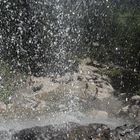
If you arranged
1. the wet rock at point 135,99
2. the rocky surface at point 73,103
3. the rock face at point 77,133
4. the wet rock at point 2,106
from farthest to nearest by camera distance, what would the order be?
the wet rock at point 135,99 < the wet rock at point 2,106 < the rocky surface at point 73,103 < the rock face at point 77,133

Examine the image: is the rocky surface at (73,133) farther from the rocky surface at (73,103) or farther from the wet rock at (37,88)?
the wet rock at (37,88)

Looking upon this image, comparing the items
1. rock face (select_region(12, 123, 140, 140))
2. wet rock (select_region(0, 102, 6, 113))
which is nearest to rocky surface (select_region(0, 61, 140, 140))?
wet rock (select_region(0, 102, 6, 113))

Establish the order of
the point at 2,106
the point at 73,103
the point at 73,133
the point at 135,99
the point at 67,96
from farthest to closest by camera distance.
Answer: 1. the point at 135,99
2. the point at 67,96
3. the point at 73,103
4. the point at 2,106
5. the point at 73,133

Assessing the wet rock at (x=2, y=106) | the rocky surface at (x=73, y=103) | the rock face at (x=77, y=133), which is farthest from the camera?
the wet rock at (x=2, y=106)

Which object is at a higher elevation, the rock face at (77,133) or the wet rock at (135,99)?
the rock face at (77,133)

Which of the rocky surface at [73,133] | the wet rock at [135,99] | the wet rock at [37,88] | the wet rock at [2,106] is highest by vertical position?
the rocky surface at [73,133]

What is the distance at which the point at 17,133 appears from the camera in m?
9.17

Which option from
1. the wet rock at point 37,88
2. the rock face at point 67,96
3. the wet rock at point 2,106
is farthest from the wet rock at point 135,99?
the wet rock at point 2,106

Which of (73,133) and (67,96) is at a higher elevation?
(73,133)

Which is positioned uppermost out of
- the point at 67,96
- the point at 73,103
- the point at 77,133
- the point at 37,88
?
the point at 77,133

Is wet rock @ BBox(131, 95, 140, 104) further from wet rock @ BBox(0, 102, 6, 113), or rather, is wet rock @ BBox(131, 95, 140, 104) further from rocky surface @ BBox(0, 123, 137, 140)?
rocky surface @ BBox(0, 123, 137, 140)

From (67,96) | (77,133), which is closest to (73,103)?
(67,96)

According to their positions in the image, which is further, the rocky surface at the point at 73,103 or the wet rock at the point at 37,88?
the wet rock at the point at 37,88

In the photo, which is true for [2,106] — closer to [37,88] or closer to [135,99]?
[37,88]
